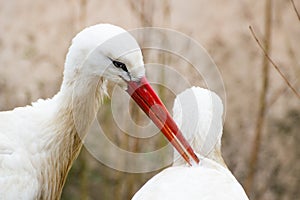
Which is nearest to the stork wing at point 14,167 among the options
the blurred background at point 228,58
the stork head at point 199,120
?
the stork head at point 199,120

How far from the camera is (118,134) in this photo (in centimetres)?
532

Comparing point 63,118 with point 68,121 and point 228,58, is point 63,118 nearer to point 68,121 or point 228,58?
point 68,121

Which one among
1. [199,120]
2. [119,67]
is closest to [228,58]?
[199,120]

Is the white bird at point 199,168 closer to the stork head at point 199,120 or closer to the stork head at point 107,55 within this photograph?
the stork head at point 199,120

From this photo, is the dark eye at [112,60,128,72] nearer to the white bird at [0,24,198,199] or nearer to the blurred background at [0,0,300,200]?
the white bird at [0,24,198,199]

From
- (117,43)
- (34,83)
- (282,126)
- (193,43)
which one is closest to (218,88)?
(193,43)

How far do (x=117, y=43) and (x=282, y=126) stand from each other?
2.91 m

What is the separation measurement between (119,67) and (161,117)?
9.4 inches

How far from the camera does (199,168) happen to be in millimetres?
3357

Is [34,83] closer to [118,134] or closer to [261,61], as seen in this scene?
[118,134]

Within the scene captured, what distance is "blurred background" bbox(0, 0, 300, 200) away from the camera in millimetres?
5902

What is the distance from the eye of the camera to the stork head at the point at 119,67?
3.34m

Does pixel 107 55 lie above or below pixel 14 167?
above

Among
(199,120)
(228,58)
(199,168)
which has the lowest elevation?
(228,58)
